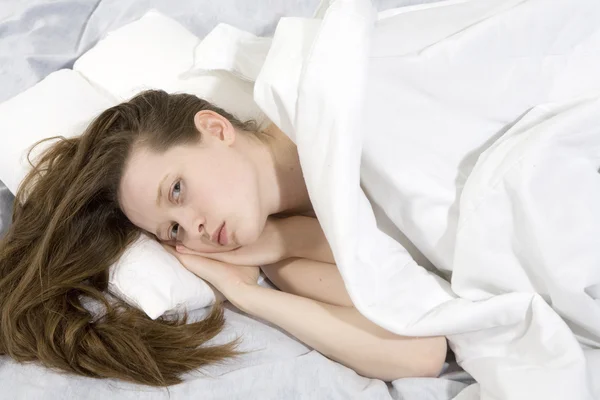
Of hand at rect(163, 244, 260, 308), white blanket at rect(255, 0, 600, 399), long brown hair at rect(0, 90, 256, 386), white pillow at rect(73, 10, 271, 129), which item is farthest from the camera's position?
white pillow at rect(73, 10, 271, 129)

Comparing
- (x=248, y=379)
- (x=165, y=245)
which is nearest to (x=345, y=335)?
(x=248, y=379)

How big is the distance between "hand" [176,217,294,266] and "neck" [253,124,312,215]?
0.04 metres

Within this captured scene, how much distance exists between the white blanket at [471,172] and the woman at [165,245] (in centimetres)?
10

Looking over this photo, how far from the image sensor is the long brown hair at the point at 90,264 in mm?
996

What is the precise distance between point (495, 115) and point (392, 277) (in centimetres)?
31

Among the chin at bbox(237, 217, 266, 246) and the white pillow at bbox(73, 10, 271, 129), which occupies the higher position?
the white pillow at bbox(73, 10, 271, 129)

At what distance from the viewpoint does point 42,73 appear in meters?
1.45

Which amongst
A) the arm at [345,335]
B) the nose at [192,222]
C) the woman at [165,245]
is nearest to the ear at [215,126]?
the woman at [165,245]

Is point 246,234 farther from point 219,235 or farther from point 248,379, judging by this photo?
point 248,379

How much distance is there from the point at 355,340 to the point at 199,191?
338 mm

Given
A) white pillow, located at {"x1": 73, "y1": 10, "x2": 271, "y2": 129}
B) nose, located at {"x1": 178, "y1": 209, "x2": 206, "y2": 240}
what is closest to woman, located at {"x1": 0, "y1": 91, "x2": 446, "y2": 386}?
nose, located at {"x1": 178, "y1": 209, "x2": 206, "y2": 240}

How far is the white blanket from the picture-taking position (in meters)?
0.89

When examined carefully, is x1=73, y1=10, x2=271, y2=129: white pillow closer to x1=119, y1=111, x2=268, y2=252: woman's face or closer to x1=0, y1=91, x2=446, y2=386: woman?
x1=0, y1=91, x2=446, y2=386: woman

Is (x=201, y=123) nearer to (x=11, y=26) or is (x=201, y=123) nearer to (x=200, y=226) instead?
(x=200, y=226)
